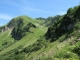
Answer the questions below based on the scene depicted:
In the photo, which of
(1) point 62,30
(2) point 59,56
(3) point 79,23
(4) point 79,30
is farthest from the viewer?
(1) point 62,30

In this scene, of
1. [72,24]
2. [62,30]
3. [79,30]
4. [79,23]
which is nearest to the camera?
[79,30]

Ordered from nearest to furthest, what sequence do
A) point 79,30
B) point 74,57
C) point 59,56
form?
point 74,57
point 59,56
point 79,30

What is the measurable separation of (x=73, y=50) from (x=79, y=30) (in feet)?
47.9

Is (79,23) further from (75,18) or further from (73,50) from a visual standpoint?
(73,50)

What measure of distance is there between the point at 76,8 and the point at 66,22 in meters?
Answer: 6.09

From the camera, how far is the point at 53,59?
35.7 meters

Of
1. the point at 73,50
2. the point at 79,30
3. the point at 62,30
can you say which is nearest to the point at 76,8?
the point at 62,30

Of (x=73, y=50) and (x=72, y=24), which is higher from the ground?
(x=72, y=24)

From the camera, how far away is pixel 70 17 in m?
66.2

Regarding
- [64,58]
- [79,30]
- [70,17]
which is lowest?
[64,58]

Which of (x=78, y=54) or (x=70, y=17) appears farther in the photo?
(x=70, y=17)

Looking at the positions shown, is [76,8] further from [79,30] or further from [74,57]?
[74,57]

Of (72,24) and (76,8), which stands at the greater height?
(76,8)

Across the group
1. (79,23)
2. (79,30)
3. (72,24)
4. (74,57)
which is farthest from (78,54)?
(72,24)
